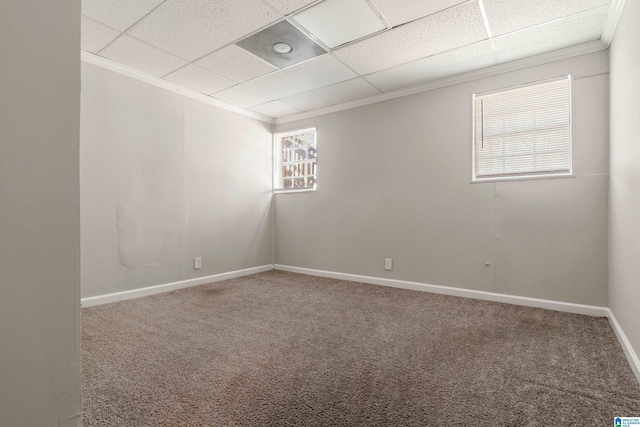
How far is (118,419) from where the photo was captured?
132 cm

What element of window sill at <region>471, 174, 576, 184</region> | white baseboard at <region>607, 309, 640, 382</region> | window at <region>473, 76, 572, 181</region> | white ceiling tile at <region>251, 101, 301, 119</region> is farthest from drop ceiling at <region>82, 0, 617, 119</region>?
white baseboard at <region>607, 309, 640, 382</region>

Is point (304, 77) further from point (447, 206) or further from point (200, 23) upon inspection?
point (447, 206)

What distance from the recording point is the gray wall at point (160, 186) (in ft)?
9.84

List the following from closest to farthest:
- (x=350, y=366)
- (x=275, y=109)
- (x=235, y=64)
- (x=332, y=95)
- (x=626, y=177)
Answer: (x=350, y=366) → (x=626, y=177) → (x=235, y=64) → (x=332, y=95) → (x=275, y=109)

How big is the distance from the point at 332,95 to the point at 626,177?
3.00 metres

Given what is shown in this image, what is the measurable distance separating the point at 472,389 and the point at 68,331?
1.74m

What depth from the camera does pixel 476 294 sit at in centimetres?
323

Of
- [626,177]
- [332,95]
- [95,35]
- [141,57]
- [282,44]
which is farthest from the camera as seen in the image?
[332,95]

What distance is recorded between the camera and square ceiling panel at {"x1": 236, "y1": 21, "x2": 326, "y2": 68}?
2.56 m

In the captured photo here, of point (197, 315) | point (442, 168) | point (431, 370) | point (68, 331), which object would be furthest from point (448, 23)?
point (197, 315)

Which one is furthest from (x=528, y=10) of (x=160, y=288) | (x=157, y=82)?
(x=160, y=288)

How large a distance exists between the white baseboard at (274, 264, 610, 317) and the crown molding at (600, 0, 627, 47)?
7.56 ft

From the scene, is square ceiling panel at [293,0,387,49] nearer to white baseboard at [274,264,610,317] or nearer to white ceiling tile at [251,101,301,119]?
white ceiling tile at [251,101,301,119]

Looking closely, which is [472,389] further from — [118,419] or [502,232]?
[502,232]
